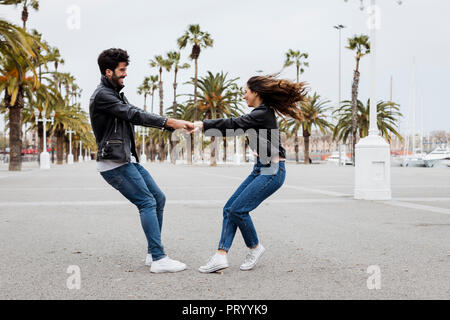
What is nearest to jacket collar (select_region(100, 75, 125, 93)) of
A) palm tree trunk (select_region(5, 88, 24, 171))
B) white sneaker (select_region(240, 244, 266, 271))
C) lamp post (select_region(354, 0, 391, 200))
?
white sneaker (select_region(240, 244, 266, 271))

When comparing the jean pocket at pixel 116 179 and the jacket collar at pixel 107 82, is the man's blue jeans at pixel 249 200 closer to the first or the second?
the jean pocket at pixel 116 179

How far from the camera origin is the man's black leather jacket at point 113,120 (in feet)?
14.5

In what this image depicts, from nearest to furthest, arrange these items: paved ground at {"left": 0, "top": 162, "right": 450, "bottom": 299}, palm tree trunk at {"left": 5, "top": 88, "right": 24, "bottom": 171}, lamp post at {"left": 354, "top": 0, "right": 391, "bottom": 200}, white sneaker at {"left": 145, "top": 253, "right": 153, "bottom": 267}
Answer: paved ground at {"left": 0, "top": 162, "right": 450, "bottom": 299} → white sneaker at {"left": 145, "top": 253, "right": 153, "bottom": 267} → lamp post at {"left": 354, "top": 0, "right": 391, "bottom": 200} → palm tree trunk at {"left": 5, "top": 88, "right": 24, "bottom": 171}

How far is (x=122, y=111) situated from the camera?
14.5ft

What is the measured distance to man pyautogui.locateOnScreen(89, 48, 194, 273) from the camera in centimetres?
443

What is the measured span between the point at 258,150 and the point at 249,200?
0.45 metres

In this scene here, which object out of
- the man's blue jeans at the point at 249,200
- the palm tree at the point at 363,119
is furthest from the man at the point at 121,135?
the palm tree at the point at 363,119

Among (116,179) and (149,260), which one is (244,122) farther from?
(149,260)

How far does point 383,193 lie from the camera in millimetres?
11555

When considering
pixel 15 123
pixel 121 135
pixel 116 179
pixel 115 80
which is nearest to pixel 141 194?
pixel 116 179

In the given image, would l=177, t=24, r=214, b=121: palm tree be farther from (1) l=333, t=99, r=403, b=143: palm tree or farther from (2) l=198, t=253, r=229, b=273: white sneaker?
(2) l=198, t=253, r=229, b=273: white sneaker
